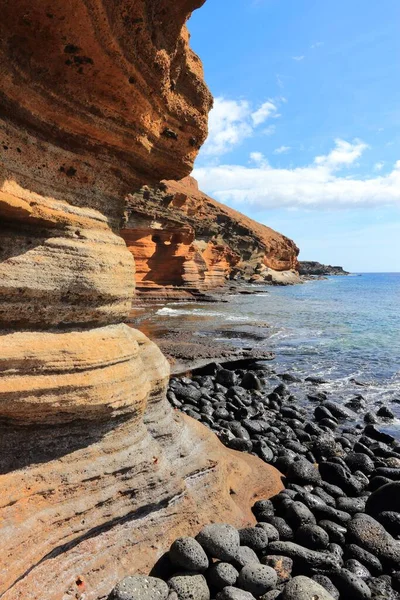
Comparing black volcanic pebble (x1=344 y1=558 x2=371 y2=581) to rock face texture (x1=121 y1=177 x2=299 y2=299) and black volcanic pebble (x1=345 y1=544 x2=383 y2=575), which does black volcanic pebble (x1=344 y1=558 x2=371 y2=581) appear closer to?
black volcanic pebble (x1=345 y1=544 x2=383 y2=575)

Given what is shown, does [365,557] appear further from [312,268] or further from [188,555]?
[312,268]

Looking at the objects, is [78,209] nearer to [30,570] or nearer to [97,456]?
[97,456]

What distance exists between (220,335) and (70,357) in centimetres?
1722

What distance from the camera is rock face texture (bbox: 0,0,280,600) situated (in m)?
3.70

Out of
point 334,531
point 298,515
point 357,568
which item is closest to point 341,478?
point 334,531

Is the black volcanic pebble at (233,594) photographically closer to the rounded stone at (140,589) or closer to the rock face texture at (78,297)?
the rounded stone at (140,589)

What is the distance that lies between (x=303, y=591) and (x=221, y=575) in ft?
2.52

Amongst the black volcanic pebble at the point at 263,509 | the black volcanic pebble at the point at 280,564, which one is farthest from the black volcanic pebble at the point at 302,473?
the black volcanic pebble at the point at 280,564

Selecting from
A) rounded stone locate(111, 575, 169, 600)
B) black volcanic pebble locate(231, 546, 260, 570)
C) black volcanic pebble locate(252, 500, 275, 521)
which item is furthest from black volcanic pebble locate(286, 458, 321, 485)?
rounded stone locate(111, 575, 169, 600)

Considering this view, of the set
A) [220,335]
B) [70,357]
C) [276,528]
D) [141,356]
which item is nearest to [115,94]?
[70,357]

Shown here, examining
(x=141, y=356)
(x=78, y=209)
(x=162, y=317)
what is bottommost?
(x=162, y=317)

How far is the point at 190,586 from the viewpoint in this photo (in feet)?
12.9

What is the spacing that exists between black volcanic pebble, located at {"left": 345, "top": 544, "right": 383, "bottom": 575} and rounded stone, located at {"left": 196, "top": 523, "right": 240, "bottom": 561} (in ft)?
5.05

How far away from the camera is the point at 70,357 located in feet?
13.6
